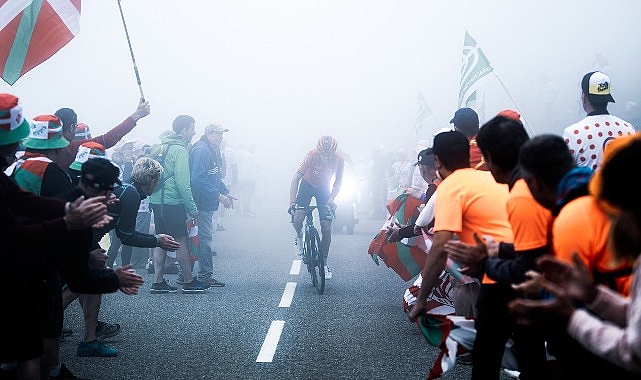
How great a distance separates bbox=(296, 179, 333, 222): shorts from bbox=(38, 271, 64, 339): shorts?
607cm

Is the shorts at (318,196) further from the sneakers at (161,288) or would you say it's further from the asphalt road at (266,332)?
the sneakers at (161,288)

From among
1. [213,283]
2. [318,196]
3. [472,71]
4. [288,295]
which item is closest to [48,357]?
[288,295]

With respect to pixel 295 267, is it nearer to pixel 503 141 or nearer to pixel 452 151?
pixel 452 151

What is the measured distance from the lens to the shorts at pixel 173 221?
11.0 m

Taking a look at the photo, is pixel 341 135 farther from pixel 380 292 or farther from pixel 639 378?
pixel 639 378

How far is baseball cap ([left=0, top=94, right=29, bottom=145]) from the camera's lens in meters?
4.49

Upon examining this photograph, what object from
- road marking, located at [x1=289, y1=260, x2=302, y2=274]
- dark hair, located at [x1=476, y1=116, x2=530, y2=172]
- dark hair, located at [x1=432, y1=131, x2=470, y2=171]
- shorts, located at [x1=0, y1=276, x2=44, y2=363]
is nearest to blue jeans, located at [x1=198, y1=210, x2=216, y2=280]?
road marking, located at [x1=289, y1=260, x2=302, y2=274]

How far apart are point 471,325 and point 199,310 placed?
5158 mm

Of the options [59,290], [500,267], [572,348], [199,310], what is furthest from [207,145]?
[572,348]

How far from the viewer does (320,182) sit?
466 inches

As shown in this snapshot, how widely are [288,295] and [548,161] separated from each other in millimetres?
6895

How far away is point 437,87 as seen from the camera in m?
78.3

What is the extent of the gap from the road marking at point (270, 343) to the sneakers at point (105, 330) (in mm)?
1470

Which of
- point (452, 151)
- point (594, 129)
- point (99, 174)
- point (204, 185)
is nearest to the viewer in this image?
point (452, 151)
